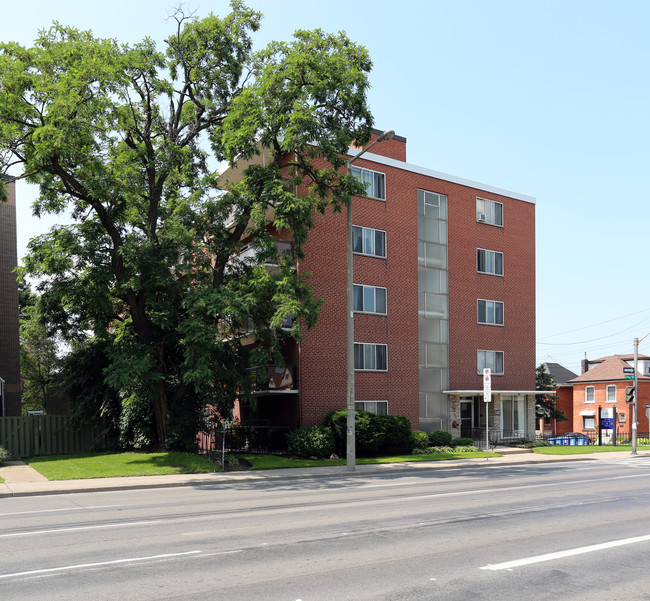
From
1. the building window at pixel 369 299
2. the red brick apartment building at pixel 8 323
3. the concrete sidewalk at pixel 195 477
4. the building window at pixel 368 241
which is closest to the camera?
the concrete sidewalk at pixel 195 477

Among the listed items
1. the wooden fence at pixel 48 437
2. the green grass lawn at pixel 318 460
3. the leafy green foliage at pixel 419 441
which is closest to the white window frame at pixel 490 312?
the leafy green foliage at pixel 419 441

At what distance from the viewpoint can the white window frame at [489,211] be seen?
3722 centimetres

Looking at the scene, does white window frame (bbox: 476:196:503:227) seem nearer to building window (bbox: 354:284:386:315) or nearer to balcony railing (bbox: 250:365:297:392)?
building window (bbox: 354:284:386:315)

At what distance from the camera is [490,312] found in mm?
37281

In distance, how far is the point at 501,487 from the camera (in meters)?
18.4

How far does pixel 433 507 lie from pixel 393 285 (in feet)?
63.2

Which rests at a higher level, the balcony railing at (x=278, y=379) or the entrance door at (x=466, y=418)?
the balcony railing at (x=278, y=379)

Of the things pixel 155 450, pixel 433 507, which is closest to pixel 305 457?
pixel 155 450

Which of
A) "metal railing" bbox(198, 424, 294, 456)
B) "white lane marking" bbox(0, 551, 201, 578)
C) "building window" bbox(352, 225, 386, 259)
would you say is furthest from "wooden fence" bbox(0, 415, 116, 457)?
"white lane marking" bbox(0, 551, 201, 578)

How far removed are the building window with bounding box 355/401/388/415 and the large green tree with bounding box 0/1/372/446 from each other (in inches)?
305

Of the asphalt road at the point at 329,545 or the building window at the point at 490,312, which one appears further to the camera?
the building window at the point at 490,312

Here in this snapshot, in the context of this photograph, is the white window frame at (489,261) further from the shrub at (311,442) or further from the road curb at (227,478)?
the shrub at (311,442)

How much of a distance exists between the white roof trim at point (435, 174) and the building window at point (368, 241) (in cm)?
354

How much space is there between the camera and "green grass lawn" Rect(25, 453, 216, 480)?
20695 mm
